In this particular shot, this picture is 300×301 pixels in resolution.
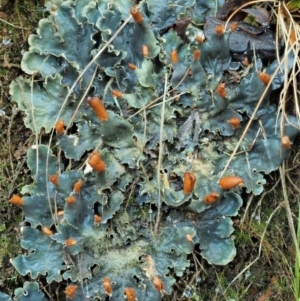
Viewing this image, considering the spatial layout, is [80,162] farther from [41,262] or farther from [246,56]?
[246,56]

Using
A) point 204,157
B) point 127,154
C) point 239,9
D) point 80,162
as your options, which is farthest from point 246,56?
point 80,162

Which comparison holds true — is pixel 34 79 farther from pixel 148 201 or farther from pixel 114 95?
pixel 148 201

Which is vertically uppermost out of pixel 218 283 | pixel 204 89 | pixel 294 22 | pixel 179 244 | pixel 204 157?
pixel 294 22

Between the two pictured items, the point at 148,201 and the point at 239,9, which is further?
the point at 239,9

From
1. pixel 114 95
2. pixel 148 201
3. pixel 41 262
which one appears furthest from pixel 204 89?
pixel 41 262

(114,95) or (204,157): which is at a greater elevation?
(114,95)

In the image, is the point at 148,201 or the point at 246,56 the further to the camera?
the point at 246,56
